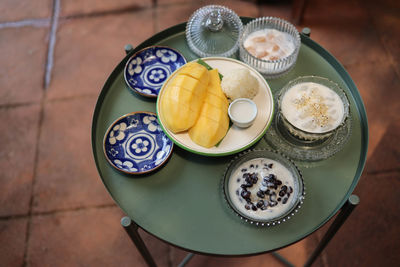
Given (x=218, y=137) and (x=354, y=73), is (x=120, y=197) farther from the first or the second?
(x=354, y=73)

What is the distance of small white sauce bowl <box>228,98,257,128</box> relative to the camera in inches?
44.1

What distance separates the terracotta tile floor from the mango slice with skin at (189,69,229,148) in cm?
59

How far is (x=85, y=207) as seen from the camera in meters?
1.62

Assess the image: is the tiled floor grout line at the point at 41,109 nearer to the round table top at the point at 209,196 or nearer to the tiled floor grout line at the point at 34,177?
the tiled floor grout line at the point at 34,177

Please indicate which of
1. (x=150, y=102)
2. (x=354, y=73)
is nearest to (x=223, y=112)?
(x=150, y=102)

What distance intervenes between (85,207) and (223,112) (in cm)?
83

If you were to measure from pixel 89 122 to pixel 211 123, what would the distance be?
0.93 meters

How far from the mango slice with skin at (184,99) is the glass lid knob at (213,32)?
212 millimetres

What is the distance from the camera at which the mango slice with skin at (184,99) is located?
43.2 inches

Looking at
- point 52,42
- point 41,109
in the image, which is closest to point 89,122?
point 41,109

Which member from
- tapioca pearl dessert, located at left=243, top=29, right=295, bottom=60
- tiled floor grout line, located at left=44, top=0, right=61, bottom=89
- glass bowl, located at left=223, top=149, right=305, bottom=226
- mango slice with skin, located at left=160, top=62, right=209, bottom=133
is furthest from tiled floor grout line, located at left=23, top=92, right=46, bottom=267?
tapioca pearl dessert, located at left=243, top=29, right=295, bottom=60

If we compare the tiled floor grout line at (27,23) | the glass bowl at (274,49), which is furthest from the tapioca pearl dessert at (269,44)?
the tiled floor grout line at (27,23)

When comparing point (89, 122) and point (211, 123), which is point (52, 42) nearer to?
point (89, 122)

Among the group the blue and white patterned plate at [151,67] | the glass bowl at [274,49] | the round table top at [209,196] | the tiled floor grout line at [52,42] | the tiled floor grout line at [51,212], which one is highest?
the glass bowl at [274,49]
